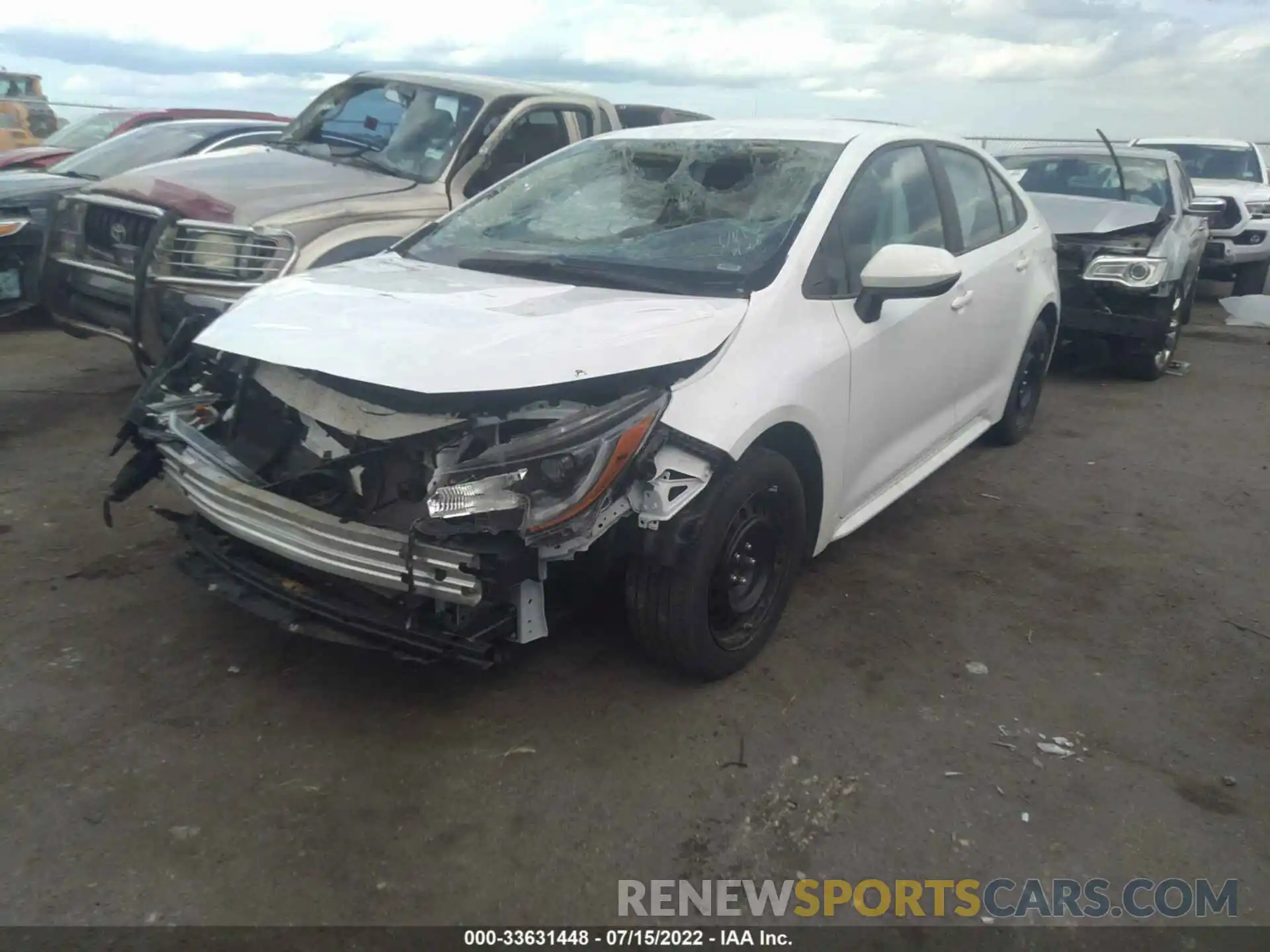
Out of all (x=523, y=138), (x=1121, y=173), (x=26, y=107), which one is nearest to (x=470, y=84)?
(x=523, y=138)

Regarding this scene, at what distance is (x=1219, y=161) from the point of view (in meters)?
13.1

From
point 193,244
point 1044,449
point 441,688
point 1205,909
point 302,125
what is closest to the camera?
point 1205,909

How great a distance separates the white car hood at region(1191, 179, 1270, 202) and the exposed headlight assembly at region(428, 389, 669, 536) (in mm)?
11202

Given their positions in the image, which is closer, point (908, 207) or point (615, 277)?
point (615, 277)

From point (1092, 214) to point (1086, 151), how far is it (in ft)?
4.73

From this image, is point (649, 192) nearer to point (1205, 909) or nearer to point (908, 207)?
point (908, 207)

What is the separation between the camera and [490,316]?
3.02 meters

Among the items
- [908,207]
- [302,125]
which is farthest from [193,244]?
[908,207]

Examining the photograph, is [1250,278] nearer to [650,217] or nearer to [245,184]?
[650,217]

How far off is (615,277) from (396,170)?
319 cm

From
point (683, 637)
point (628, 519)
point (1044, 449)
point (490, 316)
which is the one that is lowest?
point (1044, 449)

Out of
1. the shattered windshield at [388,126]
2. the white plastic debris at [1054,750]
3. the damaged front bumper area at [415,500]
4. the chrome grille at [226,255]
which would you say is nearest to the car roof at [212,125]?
the shattered windshield at [388,126]

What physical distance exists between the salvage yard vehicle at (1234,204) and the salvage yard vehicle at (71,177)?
29.4ft

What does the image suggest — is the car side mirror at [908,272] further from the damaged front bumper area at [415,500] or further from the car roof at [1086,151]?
the car roof at [1086,151]
